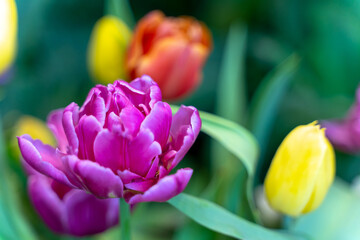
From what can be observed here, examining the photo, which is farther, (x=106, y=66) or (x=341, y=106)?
(x=341, y=106)

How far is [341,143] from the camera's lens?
0.41m

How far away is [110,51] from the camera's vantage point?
1.21 feet

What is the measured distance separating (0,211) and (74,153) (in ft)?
0.42

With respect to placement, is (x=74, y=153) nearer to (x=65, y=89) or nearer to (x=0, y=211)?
(x=0, y=211)

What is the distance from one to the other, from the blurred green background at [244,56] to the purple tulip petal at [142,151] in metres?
0.24

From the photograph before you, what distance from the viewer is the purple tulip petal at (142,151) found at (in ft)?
0.68

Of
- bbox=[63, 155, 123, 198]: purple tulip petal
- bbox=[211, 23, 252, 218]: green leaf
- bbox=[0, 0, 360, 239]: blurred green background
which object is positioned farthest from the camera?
bbox=[0, 0, 360, 239]: blurred green background

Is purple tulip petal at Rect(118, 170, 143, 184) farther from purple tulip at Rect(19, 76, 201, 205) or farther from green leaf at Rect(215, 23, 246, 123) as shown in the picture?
green leaf at Rect(215, 23, 246, 123)

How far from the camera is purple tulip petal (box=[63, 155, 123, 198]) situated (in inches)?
7.9

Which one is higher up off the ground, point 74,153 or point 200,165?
point 74,153

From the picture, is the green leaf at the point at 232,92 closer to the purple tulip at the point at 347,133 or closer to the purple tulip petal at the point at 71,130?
the purple tulip at the point at 347,133

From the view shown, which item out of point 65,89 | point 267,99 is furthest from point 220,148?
point 65,89

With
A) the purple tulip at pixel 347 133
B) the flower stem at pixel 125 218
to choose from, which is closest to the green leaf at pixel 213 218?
the flower stem at pixel 125 218

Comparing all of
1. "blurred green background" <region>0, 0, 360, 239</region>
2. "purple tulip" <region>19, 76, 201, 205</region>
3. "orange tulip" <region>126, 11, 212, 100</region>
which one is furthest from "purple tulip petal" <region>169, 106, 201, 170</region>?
"blurred green background" <region>0, 0, 360, 239</region>
